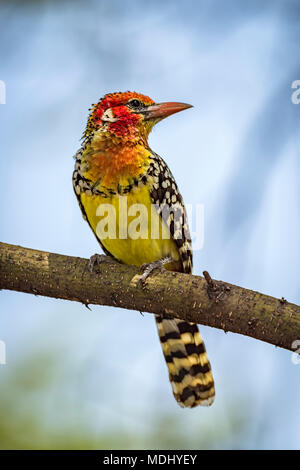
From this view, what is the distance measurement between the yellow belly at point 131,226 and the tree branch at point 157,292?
58 centimetres

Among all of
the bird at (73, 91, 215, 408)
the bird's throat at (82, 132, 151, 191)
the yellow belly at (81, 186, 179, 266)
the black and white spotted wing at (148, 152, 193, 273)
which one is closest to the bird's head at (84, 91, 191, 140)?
the bird at (73, 91, 215, 408)

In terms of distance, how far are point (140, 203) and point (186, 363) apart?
1.54 metres

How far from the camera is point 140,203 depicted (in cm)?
416

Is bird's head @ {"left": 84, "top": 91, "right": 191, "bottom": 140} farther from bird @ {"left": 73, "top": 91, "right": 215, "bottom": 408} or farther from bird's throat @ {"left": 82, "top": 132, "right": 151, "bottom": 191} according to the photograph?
bird's throat @ {"left": 82, "top": 132, "right": 151, "bottom": 191}

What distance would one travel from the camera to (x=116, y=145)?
4.49 meters

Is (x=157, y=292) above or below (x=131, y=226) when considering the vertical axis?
below

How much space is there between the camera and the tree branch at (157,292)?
2992 millimetres

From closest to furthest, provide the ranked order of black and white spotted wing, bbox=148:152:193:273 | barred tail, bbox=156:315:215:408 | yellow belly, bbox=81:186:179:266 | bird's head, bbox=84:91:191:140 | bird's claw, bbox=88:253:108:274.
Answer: bird's claw, bbox=88:253:108:274 < yellow belly, bbox=81:186:179:266 < black and white spotted wing, bbox=148:152:193:273 < barred tail, bbox=156:315:215:408 < bird's head, bbox=84:91:191:140

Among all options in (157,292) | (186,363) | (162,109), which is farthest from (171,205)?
(186,363)

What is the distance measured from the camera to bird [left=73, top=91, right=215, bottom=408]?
4.21 meters

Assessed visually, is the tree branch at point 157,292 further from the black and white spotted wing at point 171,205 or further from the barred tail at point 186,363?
the barred tail at point 186,363

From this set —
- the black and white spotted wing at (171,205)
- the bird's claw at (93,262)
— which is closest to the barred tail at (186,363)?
the black and white spotted wing at (171,205)

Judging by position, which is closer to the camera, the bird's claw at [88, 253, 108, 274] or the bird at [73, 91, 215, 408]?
the bird's claw at [88, 253, 108, 274]

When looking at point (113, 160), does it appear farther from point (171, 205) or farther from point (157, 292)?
point (157, 292)
